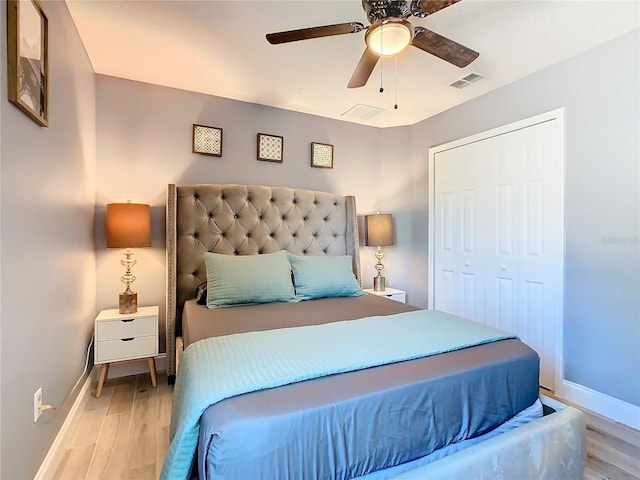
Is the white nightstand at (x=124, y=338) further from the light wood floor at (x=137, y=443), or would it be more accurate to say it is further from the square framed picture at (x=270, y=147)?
the square framed picture at (x=270, y=147)

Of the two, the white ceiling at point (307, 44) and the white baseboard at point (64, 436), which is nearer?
the white baseboard at point (64, 436)

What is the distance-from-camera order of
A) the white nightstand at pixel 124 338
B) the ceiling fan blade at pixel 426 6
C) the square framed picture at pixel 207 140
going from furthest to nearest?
the square framed picture at pixel 207 140 < the white nightstand at pixel 124 338 < the ceiling fan blade at pixel 426 6

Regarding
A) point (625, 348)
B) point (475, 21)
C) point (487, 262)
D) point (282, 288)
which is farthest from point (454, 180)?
point (282, 288)

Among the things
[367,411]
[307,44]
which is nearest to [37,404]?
[367,411]

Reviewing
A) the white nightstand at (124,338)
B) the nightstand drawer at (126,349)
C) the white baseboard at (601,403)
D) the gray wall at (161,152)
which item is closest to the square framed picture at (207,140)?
the gray wall at (161,152)

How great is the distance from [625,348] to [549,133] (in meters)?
1.55

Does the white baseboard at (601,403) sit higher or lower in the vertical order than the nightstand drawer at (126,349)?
lower

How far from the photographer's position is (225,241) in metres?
2.79

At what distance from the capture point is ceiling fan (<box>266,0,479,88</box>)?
149cm

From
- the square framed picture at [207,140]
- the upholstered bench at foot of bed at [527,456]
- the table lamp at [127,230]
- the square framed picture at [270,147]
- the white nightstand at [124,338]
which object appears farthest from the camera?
the square framed picture at [270,147]

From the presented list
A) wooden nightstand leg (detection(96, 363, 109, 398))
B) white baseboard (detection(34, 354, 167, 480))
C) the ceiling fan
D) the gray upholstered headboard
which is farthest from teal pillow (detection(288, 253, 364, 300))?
the ceiling fan

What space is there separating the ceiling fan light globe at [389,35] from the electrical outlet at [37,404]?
7.33ft

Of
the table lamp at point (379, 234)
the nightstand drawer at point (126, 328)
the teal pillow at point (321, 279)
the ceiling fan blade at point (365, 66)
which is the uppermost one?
the ceiling fan blade at point (365, 66)

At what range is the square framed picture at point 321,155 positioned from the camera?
3412 millimetres
